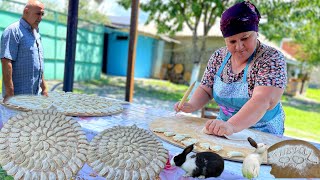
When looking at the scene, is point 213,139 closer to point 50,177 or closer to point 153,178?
point 153,178

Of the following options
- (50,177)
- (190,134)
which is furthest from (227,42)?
(50,177)

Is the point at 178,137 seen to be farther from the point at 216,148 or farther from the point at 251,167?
the point at 251,167

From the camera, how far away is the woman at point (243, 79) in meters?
1.23

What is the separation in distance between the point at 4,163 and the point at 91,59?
11.5 meters

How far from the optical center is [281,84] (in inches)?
51.8

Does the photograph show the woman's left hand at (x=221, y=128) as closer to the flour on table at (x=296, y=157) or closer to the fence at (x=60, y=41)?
the flour on table at (x=296, y=157)

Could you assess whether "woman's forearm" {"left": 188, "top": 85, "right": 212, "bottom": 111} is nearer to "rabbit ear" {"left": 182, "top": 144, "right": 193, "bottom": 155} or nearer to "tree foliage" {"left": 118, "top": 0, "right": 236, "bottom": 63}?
"rabbit ear" {"left": 182, "top": 144, "right": 193, "bottom": 155}

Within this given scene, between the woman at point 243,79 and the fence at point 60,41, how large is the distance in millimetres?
7223

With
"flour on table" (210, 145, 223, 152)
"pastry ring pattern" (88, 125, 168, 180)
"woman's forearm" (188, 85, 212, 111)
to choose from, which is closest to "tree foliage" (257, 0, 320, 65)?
"woman's forearm" (188, 85, 212, 111)

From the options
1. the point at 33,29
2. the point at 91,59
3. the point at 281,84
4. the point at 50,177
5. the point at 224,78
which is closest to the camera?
the point at 50,177

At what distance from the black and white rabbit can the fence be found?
782 centimetres

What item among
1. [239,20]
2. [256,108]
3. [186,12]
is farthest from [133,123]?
[186,12]

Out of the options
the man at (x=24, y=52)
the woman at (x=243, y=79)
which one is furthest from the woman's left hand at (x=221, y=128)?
the man at (x=24, y=52)

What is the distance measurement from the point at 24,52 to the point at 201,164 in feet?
7.05
